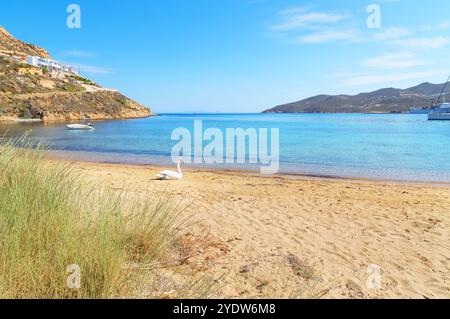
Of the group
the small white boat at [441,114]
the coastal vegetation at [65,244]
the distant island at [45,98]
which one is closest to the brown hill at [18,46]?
the distant island at [45,98]

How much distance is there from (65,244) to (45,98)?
64.0 m

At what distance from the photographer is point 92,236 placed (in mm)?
3127

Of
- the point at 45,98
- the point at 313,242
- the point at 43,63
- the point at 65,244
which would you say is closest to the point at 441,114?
the point at 45,98

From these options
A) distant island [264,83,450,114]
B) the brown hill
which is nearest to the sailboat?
distant island [264,83,450,114]

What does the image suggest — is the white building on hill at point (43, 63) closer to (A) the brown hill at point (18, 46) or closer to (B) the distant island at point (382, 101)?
(A) the brown hill at point (18, 46)

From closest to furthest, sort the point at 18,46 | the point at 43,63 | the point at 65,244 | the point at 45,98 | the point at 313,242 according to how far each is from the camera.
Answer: the point at 65,244 < the point at 313,242 < the point at 45,98 < the point at 43,63 < the point at 18,46

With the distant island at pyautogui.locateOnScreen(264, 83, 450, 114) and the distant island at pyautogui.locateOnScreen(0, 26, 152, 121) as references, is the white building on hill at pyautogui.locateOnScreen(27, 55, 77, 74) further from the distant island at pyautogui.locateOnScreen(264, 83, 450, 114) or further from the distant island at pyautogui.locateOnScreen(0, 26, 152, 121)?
the distant island at pyautogui.locateOnScreen(264, 83, 450, 114)

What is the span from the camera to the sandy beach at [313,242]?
402 cm

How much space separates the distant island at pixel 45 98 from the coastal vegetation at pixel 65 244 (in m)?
52.7

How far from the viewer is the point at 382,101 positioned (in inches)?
6097

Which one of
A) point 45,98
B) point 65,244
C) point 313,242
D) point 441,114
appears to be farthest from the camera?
point 441,114

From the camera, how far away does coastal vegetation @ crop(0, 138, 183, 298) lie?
2.69 m

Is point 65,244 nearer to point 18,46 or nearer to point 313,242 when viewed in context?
point 313,242

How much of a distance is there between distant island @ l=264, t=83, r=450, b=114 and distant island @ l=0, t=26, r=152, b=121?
111 m
